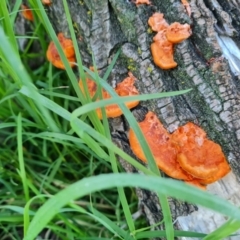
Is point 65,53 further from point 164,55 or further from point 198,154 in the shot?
point 198,154

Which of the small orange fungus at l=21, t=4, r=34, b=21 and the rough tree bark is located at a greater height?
the small orange fungus at l=21, t=4, r=34, b=21

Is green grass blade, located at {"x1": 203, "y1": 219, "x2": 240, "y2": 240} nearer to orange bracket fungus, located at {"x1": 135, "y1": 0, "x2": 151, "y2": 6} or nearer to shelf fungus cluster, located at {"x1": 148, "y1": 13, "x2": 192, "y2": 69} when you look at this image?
shelf fungus cluster, located at {"x1": 148, "y1": 13, "x2": 192, "y2": 69}

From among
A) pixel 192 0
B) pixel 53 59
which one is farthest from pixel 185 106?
pixel 53 59

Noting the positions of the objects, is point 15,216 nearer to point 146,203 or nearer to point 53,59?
point 146,203

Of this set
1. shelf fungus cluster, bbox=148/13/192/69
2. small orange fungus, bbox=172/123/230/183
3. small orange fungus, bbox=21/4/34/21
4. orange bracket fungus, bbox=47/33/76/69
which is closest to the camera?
small orange fungus, bbox=172/123/230/183

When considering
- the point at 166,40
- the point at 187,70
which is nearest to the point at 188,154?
the point at 187,70

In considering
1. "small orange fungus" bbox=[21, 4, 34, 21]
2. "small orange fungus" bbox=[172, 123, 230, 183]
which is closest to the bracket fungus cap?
"small orange fungus" bbox=[172, 123, 230, 183]

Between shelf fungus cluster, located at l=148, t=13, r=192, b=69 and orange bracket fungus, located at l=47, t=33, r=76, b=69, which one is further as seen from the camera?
orange bracket fungus, located at l=47, t=33, r=76, b=69
